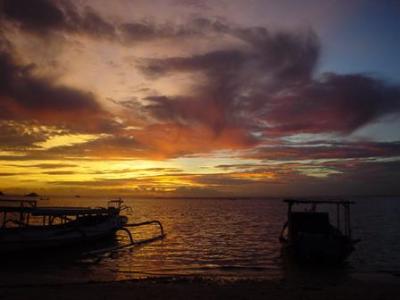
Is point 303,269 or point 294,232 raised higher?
point 294,232

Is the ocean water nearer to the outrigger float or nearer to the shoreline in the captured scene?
the outrigger float

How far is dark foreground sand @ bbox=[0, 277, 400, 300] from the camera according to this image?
1585cm

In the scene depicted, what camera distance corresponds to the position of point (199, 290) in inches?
685

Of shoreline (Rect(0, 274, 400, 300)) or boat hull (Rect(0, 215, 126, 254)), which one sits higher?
boat hull (Rect(0, 215, 126, 254))

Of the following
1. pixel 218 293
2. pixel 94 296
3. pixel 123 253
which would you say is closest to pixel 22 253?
pixel 123 253

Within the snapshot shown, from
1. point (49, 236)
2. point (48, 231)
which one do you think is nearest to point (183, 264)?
point (49, 236)

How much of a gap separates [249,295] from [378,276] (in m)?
12.0

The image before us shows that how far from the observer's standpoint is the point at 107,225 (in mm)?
41906

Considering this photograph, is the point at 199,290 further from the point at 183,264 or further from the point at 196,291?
the point at 183,264

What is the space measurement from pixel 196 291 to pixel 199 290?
12.3 inches

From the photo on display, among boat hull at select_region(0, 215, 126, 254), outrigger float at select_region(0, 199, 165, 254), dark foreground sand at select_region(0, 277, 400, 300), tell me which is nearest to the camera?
dark foreground sand at select_region(0, 277, 400, 300)

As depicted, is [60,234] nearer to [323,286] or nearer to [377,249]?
[323,286]

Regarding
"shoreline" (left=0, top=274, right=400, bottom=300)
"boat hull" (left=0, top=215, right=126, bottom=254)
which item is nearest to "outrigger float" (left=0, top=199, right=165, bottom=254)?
"boat hull" (left=0, top=215, right=126, bottom=254)

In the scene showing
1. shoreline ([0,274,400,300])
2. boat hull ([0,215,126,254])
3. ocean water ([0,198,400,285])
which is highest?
boat hull ([0,215,126,254])
